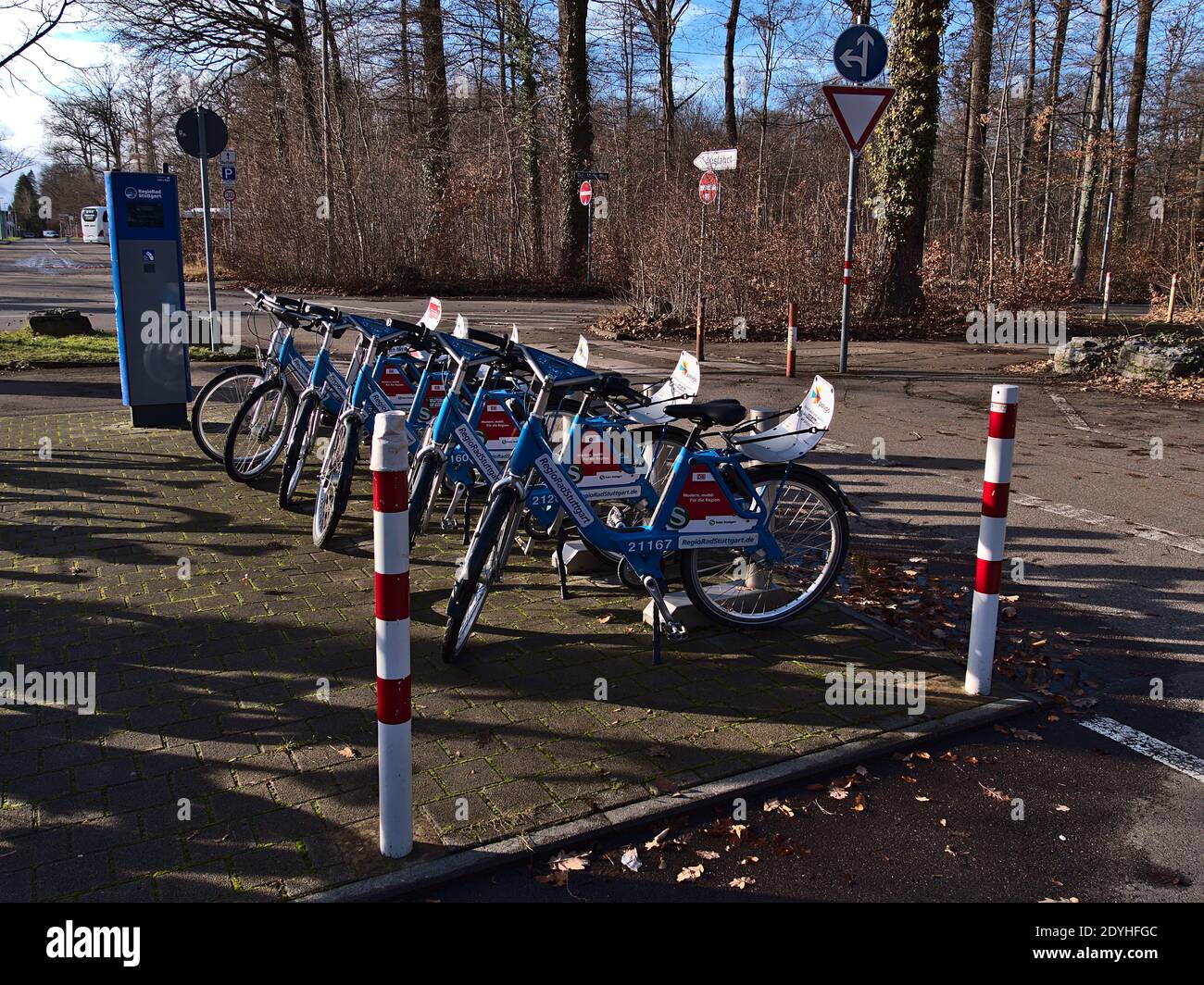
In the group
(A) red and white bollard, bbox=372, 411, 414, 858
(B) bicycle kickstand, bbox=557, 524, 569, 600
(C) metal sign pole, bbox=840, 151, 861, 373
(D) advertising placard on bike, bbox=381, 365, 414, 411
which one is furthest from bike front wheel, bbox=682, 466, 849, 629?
(C) metal sign pole, bbox=840, 151, 861, 373

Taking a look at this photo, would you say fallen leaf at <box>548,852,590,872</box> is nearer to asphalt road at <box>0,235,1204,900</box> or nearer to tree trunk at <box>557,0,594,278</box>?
asphalt road at <box>0,235,1204,900</box>

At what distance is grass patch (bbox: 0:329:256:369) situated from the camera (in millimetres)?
13062

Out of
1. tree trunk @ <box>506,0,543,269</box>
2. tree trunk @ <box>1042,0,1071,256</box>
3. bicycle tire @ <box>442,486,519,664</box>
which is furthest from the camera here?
tree trunk @ <box>506,0,543,269</box>

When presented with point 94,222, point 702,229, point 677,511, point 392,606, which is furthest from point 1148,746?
point 94,222

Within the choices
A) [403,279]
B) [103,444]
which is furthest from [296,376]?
[403,279]

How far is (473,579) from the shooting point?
418cm

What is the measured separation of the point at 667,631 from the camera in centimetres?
463

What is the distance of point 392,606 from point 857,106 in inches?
396

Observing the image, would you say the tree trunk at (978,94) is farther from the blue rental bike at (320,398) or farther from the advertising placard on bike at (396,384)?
the blue rental bike at (320,398)

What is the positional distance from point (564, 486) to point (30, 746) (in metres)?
2.25

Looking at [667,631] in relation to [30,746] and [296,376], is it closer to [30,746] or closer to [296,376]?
[30,746]

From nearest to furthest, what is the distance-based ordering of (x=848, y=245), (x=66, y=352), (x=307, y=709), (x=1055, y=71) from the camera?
(x=307, y=709)
(x=848, y=245)
(x=66, y=352)
(x=1055, y=71)

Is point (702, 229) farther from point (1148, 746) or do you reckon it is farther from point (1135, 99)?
point (1135, 99)

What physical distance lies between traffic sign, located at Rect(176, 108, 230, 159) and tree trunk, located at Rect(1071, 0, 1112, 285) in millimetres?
19890
